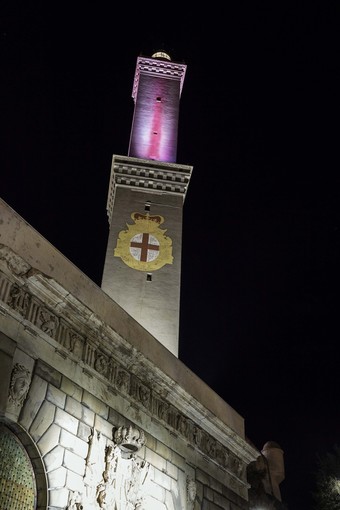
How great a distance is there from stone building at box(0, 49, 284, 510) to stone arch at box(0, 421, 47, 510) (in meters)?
0.01

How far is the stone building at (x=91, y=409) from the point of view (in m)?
8.26

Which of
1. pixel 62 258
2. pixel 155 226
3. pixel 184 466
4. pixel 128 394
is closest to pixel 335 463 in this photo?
pixel 155 226

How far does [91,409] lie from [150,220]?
603 inches

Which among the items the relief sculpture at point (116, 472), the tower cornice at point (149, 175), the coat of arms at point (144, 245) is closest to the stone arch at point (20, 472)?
the relief sculpture at point (116, 472)

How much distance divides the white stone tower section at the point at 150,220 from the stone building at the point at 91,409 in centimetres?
828

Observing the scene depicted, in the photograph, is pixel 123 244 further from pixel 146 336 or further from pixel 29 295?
pixel 29 295

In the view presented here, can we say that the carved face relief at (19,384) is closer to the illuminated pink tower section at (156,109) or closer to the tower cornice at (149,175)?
the tower cornice at (149,175)

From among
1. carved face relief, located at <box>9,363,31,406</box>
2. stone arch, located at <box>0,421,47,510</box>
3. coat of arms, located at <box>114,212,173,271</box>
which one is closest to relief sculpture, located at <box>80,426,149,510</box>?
stone arch, located at <box>0,421,47,510</box>

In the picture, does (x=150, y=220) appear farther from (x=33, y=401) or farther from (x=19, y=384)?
(x=19, y=384)

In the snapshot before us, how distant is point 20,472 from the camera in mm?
8234

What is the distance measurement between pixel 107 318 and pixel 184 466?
11.6 feet

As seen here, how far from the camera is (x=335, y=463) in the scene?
89.8 feet

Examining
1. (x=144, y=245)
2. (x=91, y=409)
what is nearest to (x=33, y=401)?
(x=91, y=409)

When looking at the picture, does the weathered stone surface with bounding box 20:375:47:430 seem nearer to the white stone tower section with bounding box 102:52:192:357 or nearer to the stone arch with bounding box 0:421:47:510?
the stone arch with bounding box 0:421:47:510
